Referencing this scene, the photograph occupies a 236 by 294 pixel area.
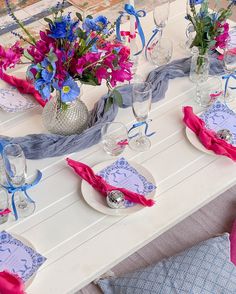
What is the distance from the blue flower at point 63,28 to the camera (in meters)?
1.25

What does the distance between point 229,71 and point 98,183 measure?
664 millimetres

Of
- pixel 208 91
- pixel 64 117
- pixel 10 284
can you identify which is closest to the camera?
pixel 10 284

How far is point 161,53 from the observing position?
181 cm

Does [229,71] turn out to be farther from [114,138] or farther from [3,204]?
[3,204]

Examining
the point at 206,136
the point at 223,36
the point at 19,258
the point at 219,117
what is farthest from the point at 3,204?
the point at 223,36

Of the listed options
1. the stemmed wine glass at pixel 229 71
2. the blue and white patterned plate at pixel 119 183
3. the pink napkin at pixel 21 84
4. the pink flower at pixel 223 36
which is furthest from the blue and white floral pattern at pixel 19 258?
the pink flower at pixel 223 36

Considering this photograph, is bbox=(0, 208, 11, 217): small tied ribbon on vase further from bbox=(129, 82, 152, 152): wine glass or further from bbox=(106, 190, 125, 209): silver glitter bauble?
bbox=(129, 82, 152, 152): wine glass

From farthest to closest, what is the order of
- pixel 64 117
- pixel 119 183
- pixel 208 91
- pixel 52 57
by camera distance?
1. pixel 208 91
2. pixel 64 117
3. pixel 119 183
4. pixel 52 57

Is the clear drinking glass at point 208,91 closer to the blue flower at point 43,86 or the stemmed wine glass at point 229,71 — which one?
the stemmed wine glass at point 229,71

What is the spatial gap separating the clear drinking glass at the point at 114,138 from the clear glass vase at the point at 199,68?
36 centimetres

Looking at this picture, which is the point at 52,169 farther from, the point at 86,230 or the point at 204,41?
the point at 204,41

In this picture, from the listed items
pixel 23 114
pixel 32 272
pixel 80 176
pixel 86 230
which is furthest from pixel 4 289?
pixel 23 114

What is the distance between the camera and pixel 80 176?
54.6 inches

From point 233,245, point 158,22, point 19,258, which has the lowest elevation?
point 233,245
